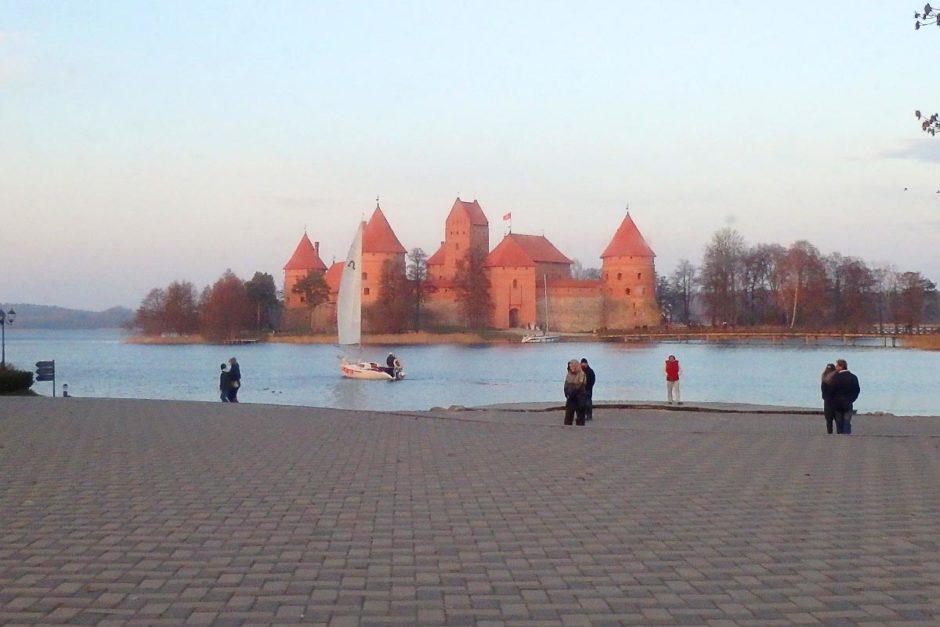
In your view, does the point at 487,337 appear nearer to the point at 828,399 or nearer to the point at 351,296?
the point at 351,296

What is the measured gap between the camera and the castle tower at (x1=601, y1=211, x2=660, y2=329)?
9256cm

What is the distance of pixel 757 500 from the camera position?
7.40 meters

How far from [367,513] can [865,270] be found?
81.8 m

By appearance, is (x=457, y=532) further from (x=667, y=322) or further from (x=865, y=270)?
(x=667, y=322)

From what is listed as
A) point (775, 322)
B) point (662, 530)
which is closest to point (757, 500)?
point (662, 530)

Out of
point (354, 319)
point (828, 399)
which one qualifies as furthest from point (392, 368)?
point (828, 399)

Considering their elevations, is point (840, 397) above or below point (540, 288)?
below

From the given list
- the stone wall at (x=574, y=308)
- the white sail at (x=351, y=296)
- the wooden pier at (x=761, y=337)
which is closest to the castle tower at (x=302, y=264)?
the stone wall at (x=574, y=308)

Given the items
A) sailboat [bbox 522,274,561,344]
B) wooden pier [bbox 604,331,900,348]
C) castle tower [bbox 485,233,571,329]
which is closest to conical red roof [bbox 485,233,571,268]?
castle tower [bbox 485,233,571,329]

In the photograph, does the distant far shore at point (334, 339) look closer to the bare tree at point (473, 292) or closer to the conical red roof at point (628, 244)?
the bare tree at point (473, 292)

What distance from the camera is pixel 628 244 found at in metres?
93.4

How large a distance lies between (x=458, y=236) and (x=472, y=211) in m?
3.05

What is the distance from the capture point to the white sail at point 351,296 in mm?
43859

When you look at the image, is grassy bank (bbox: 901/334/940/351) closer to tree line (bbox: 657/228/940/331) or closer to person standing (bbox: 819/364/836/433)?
tree line (bbox: 657/228/940/331)
